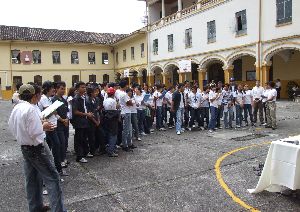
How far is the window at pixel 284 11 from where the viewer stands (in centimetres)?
1780

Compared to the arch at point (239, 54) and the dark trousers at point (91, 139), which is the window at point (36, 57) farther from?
the dark trousers at point (91, 139)

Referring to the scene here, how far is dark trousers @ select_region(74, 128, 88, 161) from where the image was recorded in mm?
7027

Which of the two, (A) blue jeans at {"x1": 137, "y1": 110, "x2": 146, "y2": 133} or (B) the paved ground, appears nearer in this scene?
(B) the paved ground

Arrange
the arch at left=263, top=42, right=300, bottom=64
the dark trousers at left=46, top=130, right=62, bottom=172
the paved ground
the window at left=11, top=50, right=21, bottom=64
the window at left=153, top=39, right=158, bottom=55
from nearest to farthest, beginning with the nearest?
the paved ground → the dark trousers at left=46, top=130, right=62, bottom=172 → the arch at left=263, top=42, right=300, bottom=64 → the window at left=153, top=39, right=158, bottom=55 → the window at left=11, top=50, right=21, bottom=64

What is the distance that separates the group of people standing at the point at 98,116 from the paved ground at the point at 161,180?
0.57 m

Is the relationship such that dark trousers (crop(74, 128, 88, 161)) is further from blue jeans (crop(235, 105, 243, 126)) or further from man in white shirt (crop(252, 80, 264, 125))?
man in white shirt (crop(252, 80, 264, 125))

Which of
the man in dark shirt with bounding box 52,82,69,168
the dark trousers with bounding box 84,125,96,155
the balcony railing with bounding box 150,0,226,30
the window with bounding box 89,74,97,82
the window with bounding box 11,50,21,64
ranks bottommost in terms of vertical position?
the dark trousers with bounding box 84,125,96,155

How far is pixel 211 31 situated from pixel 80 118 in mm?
19064

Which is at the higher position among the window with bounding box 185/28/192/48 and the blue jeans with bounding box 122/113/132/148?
the window with bounding box 185/28/192/48

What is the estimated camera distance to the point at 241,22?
Result: 21047mm

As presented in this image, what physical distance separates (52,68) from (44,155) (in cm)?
3724

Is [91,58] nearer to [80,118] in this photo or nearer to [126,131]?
[126,131]

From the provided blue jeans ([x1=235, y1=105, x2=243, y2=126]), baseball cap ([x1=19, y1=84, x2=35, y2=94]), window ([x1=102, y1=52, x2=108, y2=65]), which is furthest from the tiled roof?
baseball cap ([x1=19, y1=84, x2=35, y2=94])

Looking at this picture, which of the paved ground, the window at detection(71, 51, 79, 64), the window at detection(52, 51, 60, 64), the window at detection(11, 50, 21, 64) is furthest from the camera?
the window at detection(71, 51, 79, 64)
